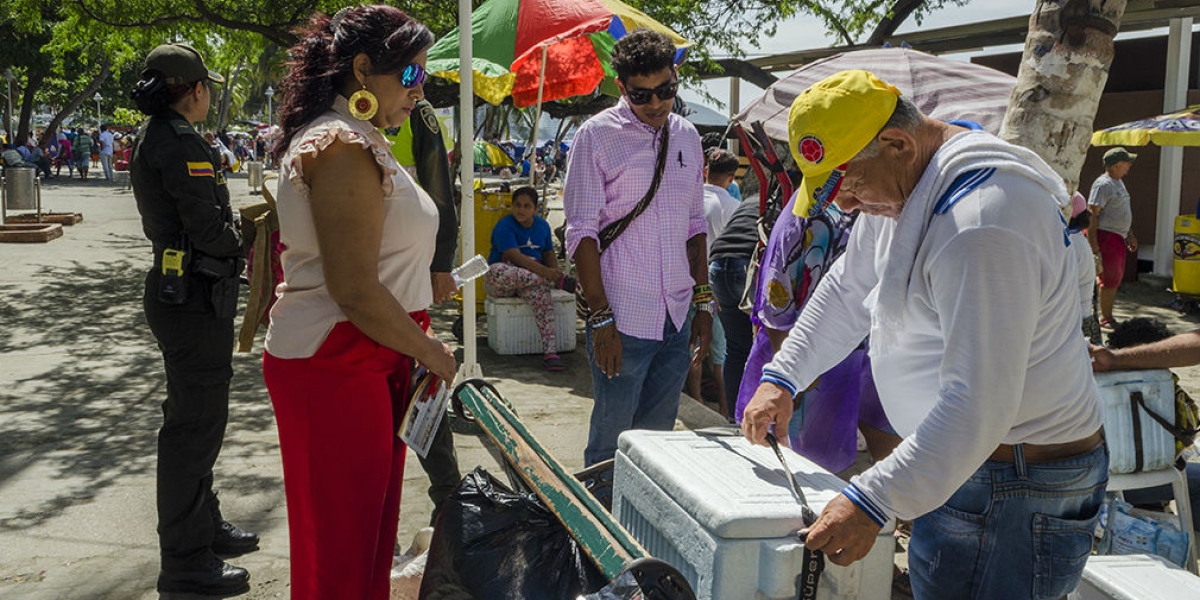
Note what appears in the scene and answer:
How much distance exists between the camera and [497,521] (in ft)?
7.34

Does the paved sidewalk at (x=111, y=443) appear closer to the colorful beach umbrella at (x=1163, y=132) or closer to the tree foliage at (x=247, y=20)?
the tree foliage at (x=247, y=20)

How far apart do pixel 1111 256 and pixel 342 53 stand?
10367mm

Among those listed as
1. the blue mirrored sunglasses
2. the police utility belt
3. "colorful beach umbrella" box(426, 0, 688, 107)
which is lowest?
the police utility belt

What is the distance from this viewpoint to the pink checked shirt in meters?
3.52

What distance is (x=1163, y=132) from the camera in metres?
10.8

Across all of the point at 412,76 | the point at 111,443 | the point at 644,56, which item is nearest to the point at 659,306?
the point at 644,56

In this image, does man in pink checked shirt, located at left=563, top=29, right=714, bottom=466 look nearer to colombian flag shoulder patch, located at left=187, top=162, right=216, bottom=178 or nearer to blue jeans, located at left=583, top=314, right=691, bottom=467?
blue jeans, located at left=583, top=314, right=691, bottom=467

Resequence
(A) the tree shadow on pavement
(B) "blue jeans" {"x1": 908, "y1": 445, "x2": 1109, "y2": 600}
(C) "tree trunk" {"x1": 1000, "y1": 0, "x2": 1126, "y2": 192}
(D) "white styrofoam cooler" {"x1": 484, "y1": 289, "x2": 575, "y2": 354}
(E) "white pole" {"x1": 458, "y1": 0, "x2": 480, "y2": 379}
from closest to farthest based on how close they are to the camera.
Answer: (B) "blue jeans" {"x1": 908, "y1": 445, "x2": 1109, "y2": 600}
(C) "tree trunk" {"x1": 1000, "y1": 0, "x2": 1126, "y2": 192}
(A) the tree shadow on pavement
(E) "white pole" {"x1": 458, "y1": 0, "x2": 480, "y2": 379}
(D) "white styrofoam cooler" {"x1": 484, "y1": 289, "x2": 575, "y2": 354}

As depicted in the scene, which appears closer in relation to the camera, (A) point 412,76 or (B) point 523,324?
(A) point 412,76

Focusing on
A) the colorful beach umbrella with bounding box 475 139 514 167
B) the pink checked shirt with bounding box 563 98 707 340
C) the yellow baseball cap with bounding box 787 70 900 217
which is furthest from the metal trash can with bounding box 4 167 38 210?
the yellow baseball cap with bounding box 787 70 900 217

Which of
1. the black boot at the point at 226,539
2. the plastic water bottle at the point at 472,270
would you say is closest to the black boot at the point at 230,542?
the black boot at the point at 226,539

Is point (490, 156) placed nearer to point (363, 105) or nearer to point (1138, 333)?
point (1138, 333)

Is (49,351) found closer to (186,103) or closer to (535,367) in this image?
(535,367)

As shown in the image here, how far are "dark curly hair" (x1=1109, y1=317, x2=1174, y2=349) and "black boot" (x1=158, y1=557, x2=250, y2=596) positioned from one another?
340 cm
